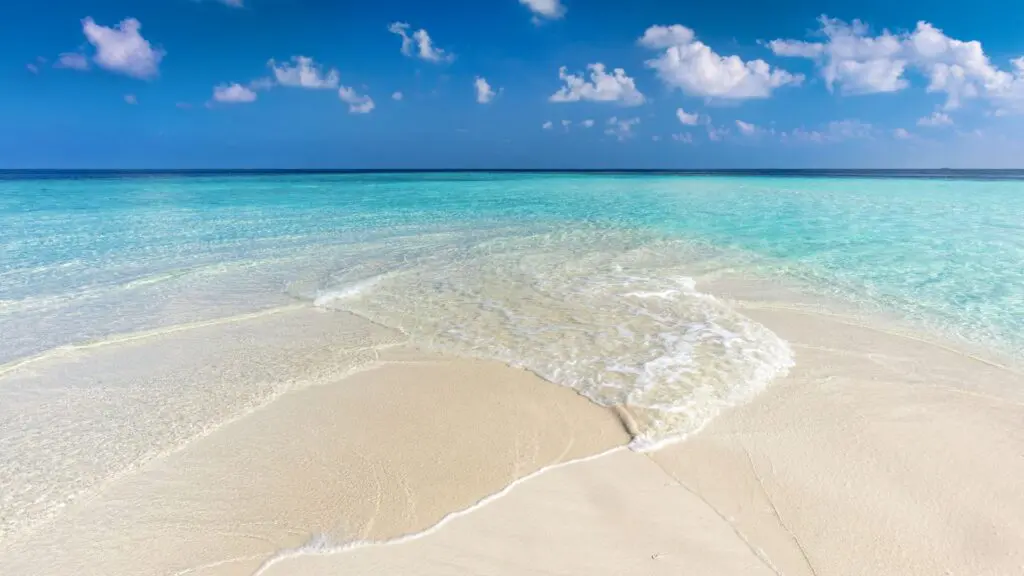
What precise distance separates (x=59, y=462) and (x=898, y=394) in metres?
5.93

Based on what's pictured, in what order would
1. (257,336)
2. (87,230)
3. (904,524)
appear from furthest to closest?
(87,230) → (257,336) → (904,524)

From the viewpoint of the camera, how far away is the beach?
2650 mm

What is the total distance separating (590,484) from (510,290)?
4.52 meters

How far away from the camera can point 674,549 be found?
262cm

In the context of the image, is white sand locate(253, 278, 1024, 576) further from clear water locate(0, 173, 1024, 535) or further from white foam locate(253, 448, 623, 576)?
clear water locate(0, 173, 1024, 535)

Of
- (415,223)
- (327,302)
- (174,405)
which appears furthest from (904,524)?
(415,223)

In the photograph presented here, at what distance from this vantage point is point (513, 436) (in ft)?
12.3

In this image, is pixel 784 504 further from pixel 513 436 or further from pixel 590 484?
pixel 513 436

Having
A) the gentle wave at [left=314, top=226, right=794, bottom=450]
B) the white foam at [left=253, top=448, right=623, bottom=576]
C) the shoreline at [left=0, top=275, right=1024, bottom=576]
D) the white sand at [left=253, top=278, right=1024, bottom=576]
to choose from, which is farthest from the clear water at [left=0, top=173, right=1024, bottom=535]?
the white foam at [left=253, top=448, right=623, bottom=576]

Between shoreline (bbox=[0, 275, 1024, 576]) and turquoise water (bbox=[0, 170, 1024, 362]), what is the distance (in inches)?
105

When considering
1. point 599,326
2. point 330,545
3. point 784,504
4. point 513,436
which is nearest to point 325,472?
point 330,545

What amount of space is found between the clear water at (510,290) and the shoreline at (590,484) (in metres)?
0.34

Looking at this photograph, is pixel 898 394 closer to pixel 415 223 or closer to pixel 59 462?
pixel 59 462

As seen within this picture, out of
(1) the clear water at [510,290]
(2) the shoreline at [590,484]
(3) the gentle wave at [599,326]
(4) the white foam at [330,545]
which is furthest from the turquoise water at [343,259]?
(4) the white foam at [330,545]
